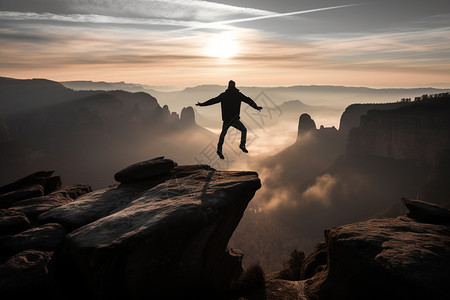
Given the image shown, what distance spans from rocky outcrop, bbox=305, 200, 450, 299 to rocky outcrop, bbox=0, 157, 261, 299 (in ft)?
15.2

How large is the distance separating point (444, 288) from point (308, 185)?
83.0 metres

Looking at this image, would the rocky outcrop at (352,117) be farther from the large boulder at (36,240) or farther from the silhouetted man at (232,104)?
the large boulder at (36,240)

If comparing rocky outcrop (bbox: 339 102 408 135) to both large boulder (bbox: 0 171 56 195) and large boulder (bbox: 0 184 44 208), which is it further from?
large boulder (bbox: 0 184 44 208)

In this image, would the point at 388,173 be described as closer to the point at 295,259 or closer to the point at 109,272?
the point at 295,259

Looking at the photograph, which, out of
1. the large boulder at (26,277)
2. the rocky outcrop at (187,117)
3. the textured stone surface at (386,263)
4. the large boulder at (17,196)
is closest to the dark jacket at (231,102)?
the textured stone surface at (386,263)

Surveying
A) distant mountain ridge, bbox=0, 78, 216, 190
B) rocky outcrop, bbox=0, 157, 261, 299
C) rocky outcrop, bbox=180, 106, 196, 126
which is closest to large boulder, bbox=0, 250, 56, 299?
rocky outcrop, bbox=0, 157, 261, 299

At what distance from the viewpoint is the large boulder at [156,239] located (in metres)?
8.06

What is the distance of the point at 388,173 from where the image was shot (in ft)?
254

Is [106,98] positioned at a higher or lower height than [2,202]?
higher

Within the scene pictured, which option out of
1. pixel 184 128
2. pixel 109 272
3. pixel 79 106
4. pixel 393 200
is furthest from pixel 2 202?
pixel 184 128

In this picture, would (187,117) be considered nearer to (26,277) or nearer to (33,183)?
(33,183)

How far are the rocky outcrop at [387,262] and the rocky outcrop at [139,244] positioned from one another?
462 cm

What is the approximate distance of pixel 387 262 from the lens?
8680 mm

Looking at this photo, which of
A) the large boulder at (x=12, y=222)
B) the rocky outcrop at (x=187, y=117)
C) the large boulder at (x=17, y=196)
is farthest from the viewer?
the rocky outcrop at (x=187, y=117)
